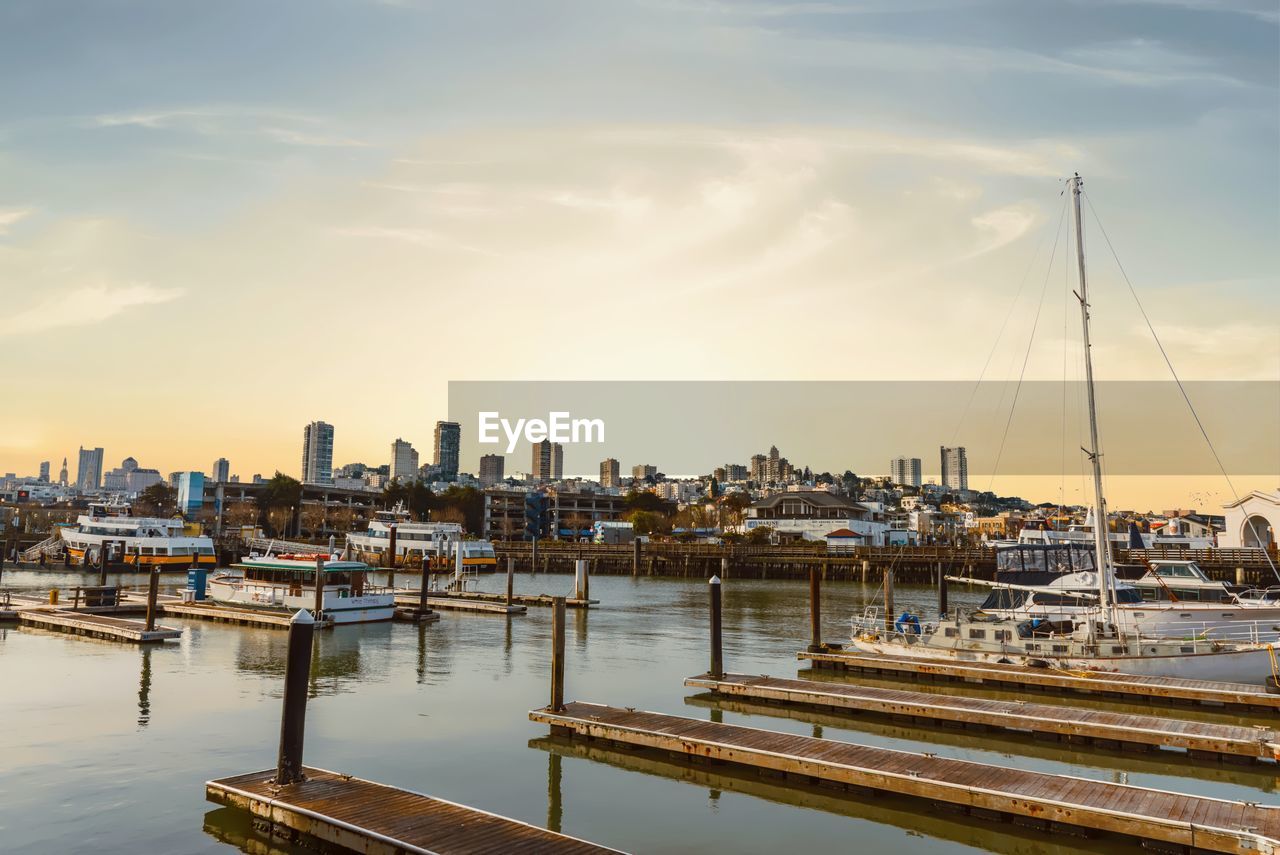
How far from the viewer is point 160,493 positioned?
492 feet

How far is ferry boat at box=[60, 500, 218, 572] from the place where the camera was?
253ft

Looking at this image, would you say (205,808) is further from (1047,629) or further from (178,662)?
(1047,629)

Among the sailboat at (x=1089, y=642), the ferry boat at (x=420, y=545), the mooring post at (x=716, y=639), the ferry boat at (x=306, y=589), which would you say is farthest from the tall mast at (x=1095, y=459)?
the ferry boat at (x=420, y=545)

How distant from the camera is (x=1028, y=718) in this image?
19734mm

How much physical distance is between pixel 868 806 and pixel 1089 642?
50.4ft

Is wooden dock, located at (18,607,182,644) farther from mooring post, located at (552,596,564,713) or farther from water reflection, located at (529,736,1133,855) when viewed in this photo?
water reflection, located at (529,736,1133,855)

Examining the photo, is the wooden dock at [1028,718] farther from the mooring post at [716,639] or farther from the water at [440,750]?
the water at [440,750]

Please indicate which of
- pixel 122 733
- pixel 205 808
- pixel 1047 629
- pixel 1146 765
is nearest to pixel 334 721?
pixel 122 733

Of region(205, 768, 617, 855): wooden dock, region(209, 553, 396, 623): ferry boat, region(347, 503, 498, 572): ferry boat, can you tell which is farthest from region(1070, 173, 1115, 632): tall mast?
region(347, 503, 498, 572): ferry boat

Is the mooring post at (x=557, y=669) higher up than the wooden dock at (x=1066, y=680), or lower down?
higher up

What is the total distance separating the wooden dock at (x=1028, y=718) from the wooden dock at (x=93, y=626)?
68.9ft

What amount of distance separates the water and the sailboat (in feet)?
8.47

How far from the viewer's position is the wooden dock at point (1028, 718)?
17734 mm

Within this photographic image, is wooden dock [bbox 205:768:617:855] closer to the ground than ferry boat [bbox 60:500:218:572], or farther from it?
closer to the ground
